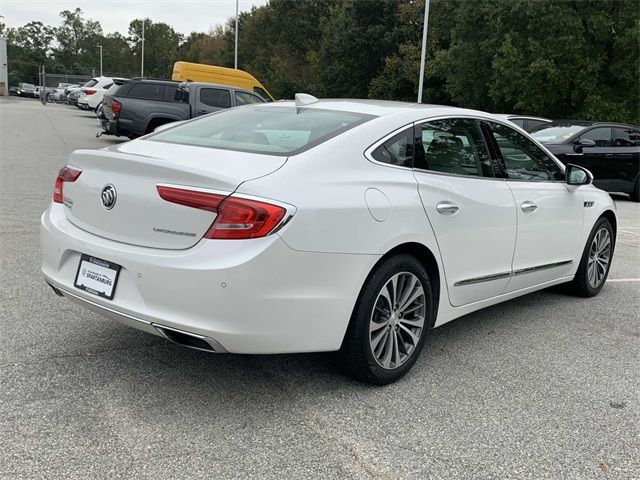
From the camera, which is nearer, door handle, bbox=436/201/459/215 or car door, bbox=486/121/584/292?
door handle, bbox=436/201/459/215

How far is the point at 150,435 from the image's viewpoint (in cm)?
276

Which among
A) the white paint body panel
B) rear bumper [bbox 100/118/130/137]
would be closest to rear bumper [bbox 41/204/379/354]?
the white paint body panel

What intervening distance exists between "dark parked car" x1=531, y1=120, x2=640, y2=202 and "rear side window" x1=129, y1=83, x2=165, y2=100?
8945 mm

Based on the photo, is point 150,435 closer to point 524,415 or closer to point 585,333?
point 524,415

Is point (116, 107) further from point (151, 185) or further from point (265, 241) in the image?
point (265, 241)

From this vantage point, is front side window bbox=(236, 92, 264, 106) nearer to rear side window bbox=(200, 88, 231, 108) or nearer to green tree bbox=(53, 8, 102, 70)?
rear side window bbox=(200, 88, 231, 108)

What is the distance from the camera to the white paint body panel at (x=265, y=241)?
2.77 metres

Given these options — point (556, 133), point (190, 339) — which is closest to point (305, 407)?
point (190, 339)

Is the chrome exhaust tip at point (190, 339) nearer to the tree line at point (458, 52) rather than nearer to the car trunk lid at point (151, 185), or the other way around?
the car trunk lid at point (151, 185)

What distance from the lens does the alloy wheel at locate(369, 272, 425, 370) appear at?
131 inches

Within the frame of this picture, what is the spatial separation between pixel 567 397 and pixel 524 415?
1.36 feet

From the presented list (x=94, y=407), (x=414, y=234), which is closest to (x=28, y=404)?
(x=94, y=407)

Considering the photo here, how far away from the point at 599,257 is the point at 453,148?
247 cm

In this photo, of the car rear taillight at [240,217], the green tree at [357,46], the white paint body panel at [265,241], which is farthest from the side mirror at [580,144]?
the green tree at [357,46]
